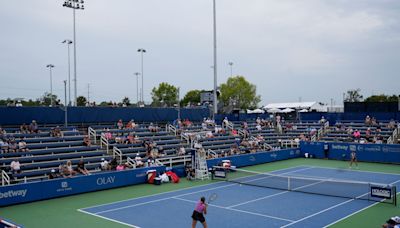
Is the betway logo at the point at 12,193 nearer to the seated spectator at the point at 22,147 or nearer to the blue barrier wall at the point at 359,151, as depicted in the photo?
the seated spectator at the point at 22,147

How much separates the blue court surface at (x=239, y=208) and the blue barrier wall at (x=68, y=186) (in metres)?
3.33

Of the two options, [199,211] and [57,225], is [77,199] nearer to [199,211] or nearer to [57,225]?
[57,225]

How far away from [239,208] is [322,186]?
23.8 ft

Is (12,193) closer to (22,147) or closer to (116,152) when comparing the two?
(22,147)

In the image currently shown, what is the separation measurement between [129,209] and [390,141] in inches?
1074

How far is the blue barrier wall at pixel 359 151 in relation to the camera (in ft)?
109

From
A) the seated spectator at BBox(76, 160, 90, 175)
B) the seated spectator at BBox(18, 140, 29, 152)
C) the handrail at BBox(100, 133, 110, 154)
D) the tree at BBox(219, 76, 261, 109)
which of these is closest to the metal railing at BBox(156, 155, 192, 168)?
the handrail at BBox(100, 133, 110, 154)

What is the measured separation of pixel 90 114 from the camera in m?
32.2

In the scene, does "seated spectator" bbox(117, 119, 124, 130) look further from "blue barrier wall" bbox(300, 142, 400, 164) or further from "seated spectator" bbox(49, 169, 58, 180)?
"blue barrier wall" bbox(300, 142, 400, 164)

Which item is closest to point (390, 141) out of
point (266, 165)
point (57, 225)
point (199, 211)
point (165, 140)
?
point (266, 165)

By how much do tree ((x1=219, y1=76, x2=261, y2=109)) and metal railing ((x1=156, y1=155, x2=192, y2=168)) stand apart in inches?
2590

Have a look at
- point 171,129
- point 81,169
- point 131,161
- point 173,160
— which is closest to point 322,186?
point 173,160

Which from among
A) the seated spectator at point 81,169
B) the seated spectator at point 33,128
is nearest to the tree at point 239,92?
the seated spectator at point 33,128

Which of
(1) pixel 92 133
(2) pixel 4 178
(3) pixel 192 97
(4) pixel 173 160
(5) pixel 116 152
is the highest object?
(3) pixel 192 97
